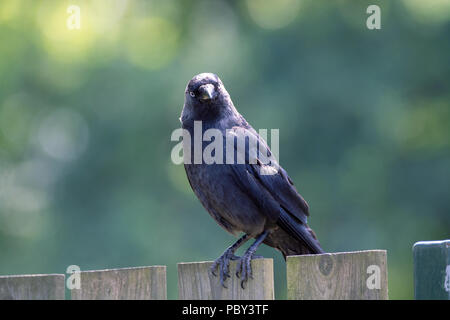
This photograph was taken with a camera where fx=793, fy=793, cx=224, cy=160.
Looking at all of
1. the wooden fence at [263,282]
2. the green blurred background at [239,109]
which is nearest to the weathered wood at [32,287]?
the wooden fence at [263,282]

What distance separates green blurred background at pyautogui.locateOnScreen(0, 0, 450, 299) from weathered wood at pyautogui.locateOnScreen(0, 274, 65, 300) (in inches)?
292

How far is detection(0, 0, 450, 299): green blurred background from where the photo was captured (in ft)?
34.2

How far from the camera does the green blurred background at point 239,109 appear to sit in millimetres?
10438

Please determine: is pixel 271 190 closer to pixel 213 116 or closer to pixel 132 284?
pixel 213 116

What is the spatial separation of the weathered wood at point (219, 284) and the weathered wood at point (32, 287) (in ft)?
1.63

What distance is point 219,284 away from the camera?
122 inches

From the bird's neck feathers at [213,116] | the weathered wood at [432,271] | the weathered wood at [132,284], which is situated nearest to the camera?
the weathered wood at [432,271]

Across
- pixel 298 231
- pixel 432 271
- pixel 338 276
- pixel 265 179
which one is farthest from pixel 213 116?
pixel 432 271

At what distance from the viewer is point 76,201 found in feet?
34.6

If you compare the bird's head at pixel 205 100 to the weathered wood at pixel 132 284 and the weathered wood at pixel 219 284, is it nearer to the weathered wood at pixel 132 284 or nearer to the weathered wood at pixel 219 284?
the weathered wood at pixel 219 284

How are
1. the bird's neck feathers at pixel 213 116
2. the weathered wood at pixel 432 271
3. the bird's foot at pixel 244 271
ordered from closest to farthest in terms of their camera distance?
the weathered wood at pixel 432 271
the bird's foot at pixel 244 271
the bird's neck feathers at pixel 213 116

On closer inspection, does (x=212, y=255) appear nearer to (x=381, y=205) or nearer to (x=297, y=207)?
(x=381, y=205)

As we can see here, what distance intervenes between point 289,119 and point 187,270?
7451 millimetres

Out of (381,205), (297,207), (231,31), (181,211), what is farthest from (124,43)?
(297,207)
